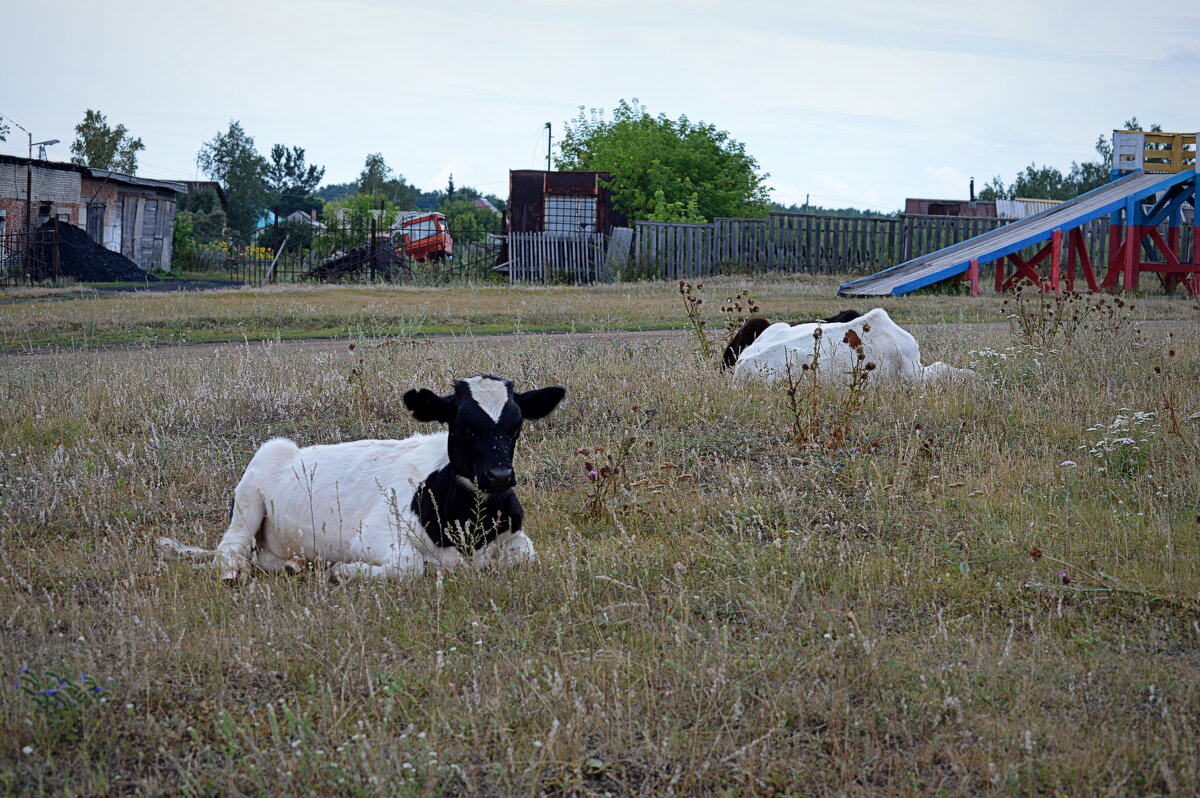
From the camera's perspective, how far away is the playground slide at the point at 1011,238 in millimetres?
21328

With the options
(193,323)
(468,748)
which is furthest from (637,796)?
(193,323)

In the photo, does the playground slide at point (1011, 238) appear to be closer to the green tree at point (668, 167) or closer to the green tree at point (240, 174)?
the green tree at point (668, 167)

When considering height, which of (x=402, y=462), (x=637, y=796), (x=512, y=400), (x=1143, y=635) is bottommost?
(x=637, y=796)

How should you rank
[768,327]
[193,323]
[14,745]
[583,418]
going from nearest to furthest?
1. [14,745]
2. [583,418]
3. [768,327]
4. [193,323]

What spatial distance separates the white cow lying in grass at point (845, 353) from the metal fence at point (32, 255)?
25.8 metres

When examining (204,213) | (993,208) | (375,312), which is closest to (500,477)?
(375,312)

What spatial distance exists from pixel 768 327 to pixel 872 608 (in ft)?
20.7

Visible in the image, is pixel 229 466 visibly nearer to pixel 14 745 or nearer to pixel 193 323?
pixel 14 745

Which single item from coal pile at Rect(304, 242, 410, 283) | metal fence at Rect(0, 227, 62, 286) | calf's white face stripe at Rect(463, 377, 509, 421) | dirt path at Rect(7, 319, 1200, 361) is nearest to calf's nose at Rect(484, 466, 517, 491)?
calf's white face stripe at Rect(463, 377, 509, 421)

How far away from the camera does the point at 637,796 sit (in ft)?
10.2

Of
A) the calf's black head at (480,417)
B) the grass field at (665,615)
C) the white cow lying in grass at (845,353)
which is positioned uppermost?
the white cow lying in grass at (845,353)

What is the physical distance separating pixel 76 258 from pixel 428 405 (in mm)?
30087

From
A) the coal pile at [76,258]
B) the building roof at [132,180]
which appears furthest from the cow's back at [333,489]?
the building roof at [132,180]

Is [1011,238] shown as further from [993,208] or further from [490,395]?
[993,208]
